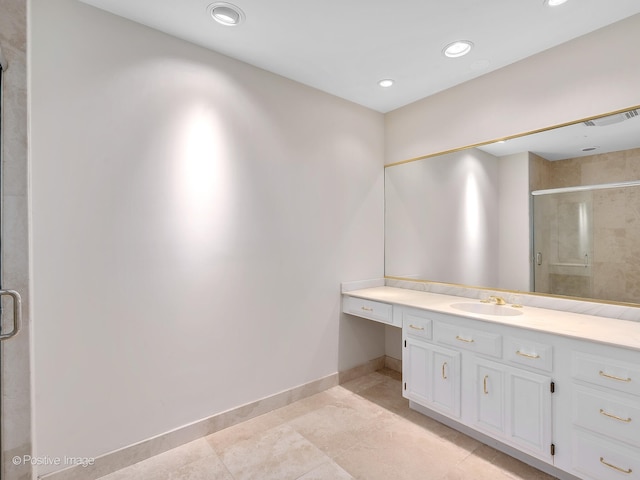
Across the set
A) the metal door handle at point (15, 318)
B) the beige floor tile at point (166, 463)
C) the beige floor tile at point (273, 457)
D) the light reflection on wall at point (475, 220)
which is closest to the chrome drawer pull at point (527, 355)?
the light reflection on wall at point (475, 220)

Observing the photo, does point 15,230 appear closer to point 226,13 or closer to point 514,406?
point 226,13

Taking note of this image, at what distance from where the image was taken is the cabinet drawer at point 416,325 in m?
2.21

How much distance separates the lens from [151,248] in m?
1.90

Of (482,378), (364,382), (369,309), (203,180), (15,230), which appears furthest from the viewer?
(364,382)

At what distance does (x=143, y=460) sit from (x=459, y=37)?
316 cm

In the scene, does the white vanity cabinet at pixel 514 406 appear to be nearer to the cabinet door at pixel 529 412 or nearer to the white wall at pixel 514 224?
the cabinet door at pixel 529 412

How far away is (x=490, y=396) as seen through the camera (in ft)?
6.17

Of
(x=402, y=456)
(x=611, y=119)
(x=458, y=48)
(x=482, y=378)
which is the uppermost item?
(x=458, y=48)

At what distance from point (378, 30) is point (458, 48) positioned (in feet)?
1.92

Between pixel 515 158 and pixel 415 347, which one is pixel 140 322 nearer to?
pixel 415 347

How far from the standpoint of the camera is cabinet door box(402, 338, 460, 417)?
2.06 metres

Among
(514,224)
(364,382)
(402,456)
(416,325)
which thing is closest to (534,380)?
(416,325)

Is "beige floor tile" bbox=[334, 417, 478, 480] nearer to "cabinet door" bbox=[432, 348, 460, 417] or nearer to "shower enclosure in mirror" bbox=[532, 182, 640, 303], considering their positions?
"cabinet door" bbox=[432, 348, 460, 417]

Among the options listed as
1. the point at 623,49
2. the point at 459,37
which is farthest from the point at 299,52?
the point at 623,49
